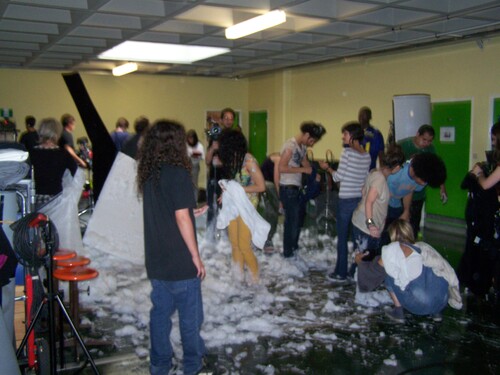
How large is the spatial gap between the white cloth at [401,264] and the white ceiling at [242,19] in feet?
10.9

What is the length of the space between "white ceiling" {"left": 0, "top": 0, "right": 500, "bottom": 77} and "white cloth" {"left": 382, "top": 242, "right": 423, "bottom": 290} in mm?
3337

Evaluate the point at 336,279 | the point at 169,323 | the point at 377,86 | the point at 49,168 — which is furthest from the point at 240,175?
the point at 377,86

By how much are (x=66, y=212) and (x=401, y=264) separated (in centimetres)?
295

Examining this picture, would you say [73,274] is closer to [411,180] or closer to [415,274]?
[415,274]

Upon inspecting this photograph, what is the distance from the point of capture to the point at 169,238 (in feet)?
9.89

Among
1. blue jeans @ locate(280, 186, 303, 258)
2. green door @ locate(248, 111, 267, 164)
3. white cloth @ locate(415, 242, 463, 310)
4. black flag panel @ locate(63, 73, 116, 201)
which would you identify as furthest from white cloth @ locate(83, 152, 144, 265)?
green door @ locate(248, 111, 267, 164)

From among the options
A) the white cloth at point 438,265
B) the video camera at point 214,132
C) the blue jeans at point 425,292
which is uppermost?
the video camera at point 214,132

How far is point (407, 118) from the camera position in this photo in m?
7.44

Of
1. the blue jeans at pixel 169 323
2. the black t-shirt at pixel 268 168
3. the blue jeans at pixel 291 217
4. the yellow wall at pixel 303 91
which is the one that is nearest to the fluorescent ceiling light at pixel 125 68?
the yellow wall at pixel 303 91

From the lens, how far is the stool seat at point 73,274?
3.19 m

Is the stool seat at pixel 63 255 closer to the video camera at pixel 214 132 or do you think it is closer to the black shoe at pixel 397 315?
the black shoe at pixel 397 315

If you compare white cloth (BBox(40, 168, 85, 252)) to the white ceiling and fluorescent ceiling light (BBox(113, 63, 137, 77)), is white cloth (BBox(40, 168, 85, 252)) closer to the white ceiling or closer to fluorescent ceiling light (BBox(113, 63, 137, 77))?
the white ceiling

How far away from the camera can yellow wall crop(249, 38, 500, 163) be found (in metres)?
8.30

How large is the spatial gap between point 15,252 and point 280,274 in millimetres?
3300
